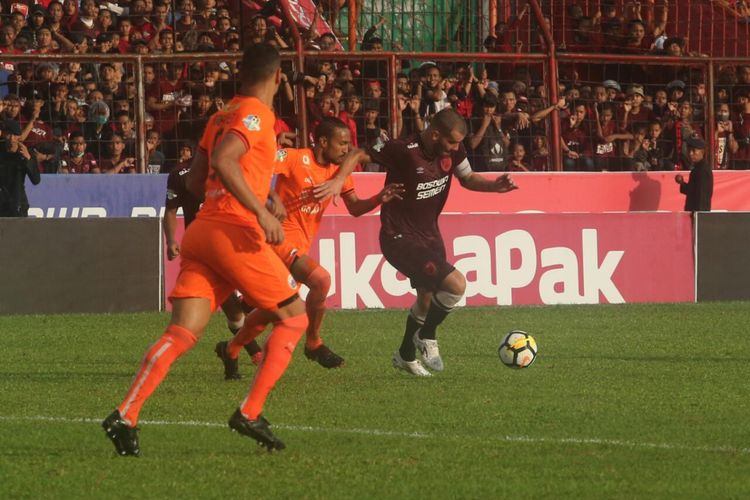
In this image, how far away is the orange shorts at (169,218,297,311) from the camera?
7.39 metres

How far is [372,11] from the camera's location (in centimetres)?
2056

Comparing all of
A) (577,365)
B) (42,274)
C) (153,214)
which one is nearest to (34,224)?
(42,274)

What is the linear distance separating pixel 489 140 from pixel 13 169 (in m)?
6.31

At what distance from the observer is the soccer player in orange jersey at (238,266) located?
→ 725 cm

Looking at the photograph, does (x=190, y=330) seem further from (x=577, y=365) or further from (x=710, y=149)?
(x=710, y=149)

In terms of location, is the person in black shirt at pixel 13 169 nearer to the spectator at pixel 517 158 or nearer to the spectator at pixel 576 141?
the spectator at pixel 517 158

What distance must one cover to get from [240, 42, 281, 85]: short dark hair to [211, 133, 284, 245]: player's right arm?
41cm

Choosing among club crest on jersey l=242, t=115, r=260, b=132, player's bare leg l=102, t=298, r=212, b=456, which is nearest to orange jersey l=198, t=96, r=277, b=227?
club crest on jersey l=242, t=115, r=260, b=132

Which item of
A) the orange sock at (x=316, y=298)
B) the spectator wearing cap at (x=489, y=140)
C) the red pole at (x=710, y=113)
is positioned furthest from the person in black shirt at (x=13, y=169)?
the red pole at (x=710, y=113)

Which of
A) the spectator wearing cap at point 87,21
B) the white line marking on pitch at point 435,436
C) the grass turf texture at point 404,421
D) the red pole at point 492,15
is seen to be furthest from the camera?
the red pole at point 492,15

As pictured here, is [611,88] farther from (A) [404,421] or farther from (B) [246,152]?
(B) [246,152]

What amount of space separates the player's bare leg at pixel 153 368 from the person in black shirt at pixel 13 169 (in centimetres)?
1141

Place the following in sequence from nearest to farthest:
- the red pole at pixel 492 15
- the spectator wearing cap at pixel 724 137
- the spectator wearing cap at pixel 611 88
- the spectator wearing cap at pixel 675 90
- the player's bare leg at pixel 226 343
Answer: the player's bare leg at pixel 226 343, the red pole at pixel 492 15, the spectator wearing cap at pixel 611 88, the spectator wearing cap at pixel 675 90, the spectator wearing cap at pixel 724 137

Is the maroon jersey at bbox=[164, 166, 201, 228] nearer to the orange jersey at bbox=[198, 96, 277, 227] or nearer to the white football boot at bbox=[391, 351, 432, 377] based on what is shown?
the white football boot at bbox=[391, 351, 432, 377]
